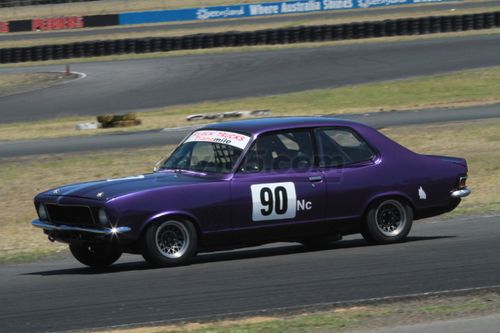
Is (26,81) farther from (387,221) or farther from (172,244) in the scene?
(172,244)

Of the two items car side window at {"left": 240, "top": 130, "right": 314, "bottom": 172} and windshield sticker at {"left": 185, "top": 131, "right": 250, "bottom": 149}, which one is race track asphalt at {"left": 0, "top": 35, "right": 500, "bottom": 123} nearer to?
windshield sticker at {"left": 185, "top": 131, "right": 250, "bottom": 149}

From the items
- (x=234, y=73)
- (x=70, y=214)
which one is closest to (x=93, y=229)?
(x=70, y=214)

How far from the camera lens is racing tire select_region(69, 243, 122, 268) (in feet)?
29.1

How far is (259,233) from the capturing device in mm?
8711

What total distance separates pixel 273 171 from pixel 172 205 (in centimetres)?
109

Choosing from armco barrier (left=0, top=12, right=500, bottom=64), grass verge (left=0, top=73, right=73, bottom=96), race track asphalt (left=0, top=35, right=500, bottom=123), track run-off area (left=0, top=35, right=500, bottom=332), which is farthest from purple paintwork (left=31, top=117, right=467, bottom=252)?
armco barrier (left=0, top=12, right=500, bottom=64)

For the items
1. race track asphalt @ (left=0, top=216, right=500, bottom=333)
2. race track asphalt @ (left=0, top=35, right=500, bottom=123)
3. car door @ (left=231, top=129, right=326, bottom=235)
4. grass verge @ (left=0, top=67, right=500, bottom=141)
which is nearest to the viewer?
race track asphalt @ (left=0, top=216, right=500, bottom=333)

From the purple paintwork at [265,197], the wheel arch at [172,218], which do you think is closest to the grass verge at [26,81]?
the purple paintwork at [265,197]

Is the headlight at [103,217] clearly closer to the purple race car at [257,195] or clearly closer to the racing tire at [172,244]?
the purple race car at [257,195]

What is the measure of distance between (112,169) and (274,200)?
26.8 feet

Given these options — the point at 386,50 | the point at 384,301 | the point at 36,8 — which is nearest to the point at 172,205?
the point at 384,301

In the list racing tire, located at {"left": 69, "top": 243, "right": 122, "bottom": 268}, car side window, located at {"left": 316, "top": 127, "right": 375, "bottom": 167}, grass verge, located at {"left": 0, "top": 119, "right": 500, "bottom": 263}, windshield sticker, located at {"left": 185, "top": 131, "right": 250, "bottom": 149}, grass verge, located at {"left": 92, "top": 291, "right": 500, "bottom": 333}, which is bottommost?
grass verge, located at {"left": 0, "top": 119, "right": 500, "bottom": 263}

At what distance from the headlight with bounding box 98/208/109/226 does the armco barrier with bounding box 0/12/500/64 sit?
109 ft

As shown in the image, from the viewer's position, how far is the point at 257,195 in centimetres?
868
